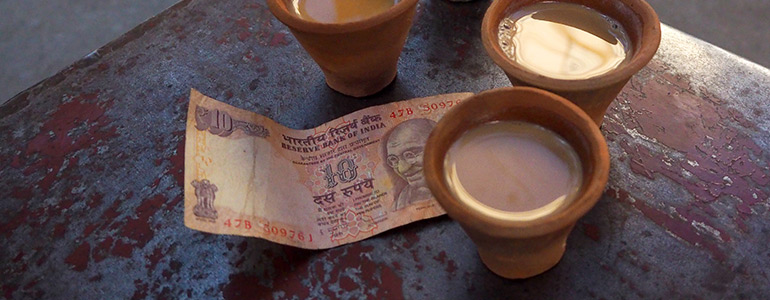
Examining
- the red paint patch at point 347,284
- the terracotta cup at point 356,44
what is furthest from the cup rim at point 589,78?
the red paint patch at point 347,284

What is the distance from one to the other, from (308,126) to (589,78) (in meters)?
0.46

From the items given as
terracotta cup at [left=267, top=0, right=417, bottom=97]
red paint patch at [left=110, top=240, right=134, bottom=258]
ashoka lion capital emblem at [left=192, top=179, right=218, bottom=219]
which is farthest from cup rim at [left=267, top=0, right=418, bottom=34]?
red paint patch at [left=110, top=240, right=134, bottom=258]

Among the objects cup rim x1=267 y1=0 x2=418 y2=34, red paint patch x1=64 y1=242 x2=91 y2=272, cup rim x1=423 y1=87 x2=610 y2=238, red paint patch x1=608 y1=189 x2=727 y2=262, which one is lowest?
red paint patch x1=64 y1=242 x2=91 y2=272

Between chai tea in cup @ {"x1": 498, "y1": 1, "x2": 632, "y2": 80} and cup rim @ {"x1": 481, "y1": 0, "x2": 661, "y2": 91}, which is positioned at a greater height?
cup rim @ {"x1": 481, "y1": 0, "x2": 661, "y2": 91}

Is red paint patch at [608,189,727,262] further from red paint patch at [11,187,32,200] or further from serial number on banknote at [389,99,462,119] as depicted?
red paint patch at [11,187,32,200]

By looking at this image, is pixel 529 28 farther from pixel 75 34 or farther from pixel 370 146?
pixel 75 34

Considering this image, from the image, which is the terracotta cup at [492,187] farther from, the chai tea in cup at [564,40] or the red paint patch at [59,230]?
the red paint patch at [59,230]

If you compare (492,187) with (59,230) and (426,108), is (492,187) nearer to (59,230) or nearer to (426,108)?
(426,108)

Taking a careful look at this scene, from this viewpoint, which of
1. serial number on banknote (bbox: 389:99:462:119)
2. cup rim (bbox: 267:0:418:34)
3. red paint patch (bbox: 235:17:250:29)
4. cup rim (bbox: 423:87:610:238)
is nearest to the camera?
cup rim (bbox: 423:87:610:238)

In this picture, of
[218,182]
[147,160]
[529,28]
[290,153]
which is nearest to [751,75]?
[529,28]

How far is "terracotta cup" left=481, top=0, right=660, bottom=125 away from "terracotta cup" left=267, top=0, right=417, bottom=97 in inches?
5.4

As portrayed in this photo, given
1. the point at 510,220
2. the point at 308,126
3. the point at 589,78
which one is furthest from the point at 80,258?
the point at 589,78

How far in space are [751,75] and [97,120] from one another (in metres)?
1.10

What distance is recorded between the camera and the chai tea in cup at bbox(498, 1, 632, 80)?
90cm
